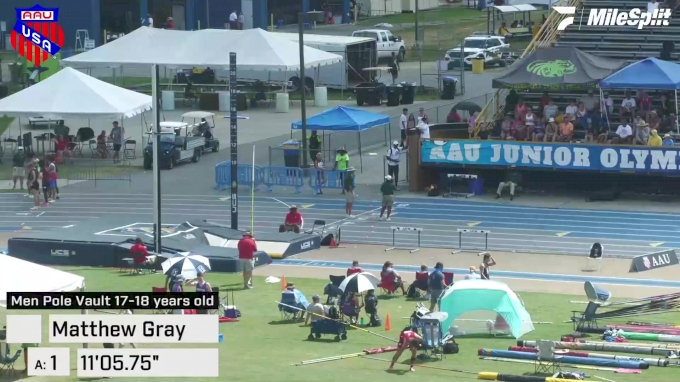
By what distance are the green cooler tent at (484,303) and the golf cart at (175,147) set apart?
20.8 meters

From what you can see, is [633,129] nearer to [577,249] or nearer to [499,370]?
[577,249]

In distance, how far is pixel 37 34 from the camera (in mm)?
78438

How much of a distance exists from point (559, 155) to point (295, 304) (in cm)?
1571

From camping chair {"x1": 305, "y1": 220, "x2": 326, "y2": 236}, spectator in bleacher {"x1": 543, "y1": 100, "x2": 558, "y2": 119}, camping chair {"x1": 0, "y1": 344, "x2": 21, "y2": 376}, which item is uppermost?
spectator in bleacher {"x1": 543, "y1": 100, "x2": 558, "y2": 119}

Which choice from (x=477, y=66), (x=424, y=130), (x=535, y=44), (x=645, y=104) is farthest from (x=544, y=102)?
(x=477, y=66)

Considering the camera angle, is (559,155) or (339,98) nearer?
(559,155)

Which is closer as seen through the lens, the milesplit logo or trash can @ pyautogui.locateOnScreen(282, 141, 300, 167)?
trash can @ pyautogui.locateOnScreen(282, 141, 300, 167)

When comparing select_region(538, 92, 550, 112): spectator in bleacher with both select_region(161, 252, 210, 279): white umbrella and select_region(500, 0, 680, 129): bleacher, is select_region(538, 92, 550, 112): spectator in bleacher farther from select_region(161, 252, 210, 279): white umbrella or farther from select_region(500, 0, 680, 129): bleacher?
select_region(161, 252, 210, 279): white umbrella

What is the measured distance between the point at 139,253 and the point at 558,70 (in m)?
16.5

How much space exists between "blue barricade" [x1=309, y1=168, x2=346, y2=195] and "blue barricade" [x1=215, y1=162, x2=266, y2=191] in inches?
67.5

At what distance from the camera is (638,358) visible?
79.6ft

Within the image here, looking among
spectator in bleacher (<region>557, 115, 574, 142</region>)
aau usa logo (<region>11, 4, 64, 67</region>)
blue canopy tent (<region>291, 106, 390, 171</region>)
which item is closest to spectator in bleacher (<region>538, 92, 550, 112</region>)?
spectator in bleacher (<region>557, 115, 574, 142</region>)

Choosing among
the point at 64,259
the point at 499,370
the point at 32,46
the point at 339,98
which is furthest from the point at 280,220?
the point at 32,46

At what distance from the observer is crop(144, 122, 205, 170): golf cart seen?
47031 mm
